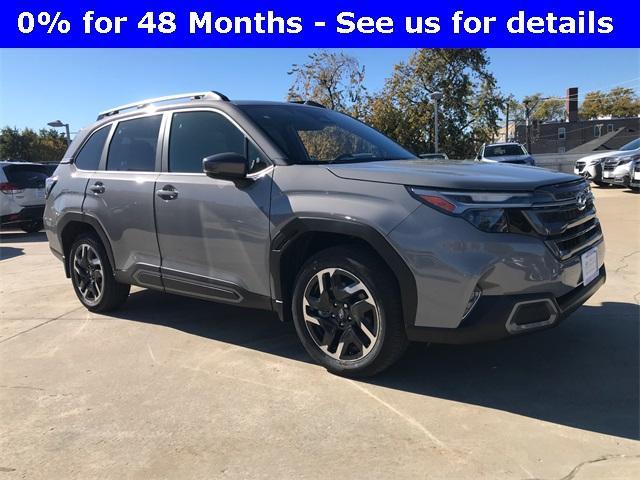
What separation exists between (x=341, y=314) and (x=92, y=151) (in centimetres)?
326

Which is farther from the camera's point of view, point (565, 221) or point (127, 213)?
point (127, 213)

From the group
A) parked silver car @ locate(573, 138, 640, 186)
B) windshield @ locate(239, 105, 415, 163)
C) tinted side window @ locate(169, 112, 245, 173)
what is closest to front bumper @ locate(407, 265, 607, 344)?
windshield @ locate(239, 105, 415, 163)

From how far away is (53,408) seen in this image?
11.0 feet

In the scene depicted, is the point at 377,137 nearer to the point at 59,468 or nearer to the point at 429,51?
the point at 59,468

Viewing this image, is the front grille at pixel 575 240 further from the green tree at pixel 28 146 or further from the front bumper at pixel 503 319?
the green tree at pixel 28 146

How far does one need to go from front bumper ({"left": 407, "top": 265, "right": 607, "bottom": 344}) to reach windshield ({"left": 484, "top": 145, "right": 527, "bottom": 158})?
58.5ft

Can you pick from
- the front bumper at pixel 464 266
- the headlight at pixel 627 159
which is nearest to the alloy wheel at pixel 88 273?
the front bumper at pixel 464 266

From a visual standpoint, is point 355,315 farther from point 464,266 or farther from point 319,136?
point 319,136

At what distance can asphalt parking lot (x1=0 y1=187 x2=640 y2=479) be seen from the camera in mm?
2635

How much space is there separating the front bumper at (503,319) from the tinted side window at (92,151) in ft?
11.8

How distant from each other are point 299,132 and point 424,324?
6.00 feet

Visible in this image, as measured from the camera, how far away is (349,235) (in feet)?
11.2

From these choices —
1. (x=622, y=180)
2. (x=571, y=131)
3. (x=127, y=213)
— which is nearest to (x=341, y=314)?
(x=127, y=213)

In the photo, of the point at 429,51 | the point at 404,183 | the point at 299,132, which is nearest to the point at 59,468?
the point at 404,183
